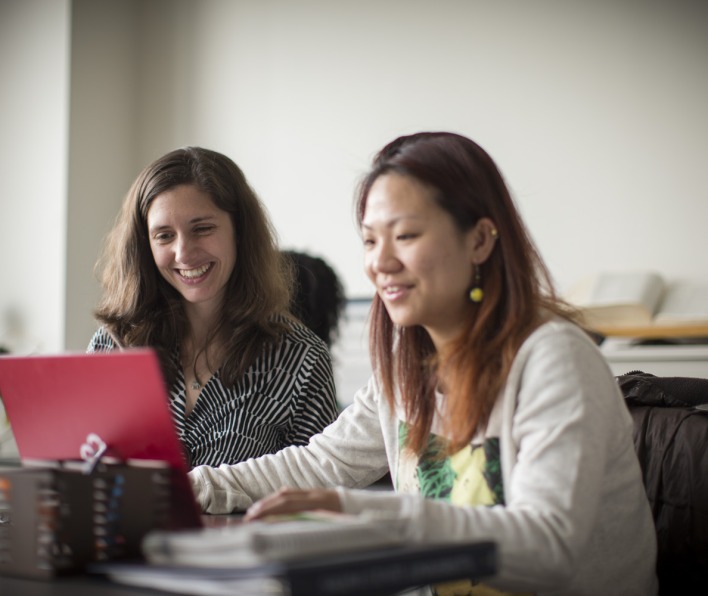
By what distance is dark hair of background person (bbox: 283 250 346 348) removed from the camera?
2.73 m

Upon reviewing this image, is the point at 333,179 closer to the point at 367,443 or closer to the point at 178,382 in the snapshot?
the point at 178,382

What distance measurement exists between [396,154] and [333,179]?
2.95 meters

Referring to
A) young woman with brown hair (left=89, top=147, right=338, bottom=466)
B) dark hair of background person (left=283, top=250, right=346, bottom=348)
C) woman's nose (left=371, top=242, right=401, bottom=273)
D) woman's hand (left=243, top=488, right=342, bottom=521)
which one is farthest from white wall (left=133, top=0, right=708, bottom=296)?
woman's hand (left=243, top=488, right=342, bottom=521)

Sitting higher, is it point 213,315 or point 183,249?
point 183,249

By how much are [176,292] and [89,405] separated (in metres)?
0.99

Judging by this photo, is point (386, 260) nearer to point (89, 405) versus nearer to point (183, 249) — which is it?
point (89, 405)

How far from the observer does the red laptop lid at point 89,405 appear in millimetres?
979

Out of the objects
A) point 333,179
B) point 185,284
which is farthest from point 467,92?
point 185,284

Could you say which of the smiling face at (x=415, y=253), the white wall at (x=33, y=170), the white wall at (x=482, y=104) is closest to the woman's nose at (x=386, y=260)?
the smiling face at (x=415, y=253)

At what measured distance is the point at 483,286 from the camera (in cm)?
128

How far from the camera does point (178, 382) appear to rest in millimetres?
1895

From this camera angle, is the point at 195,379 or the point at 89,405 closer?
the point at 89,405

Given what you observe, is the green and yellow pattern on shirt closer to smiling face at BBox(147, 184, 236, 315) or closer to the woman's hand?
the woman's hand

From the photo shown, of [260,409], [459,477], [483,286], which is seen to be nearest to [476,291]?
[483,286]
